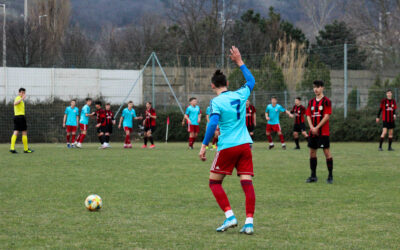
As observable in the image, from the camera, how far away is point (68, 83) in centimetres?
3111

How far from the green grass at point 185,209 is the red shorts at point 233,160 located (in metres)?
0.71

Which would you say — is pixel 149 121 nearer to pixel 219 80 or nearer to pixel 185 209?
pixel 185 209

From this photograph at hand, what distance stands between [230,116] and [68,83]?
25810 mm

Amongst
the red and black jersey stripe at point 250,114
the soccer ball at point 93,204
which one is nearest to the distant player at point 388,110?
the red and black jersey stripe at point 250,114

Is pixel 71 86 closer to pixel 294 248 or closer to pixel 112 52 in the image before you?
pixel 112 52

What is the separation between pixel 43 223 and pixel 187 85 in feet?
82.1

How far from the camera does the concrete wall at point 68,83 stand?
29.6 m

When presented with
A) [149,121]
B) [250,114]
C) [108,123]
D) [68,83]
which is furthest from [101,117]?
[68,83]

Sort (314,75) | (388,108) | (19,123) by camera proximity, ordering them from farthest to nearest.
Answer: (314,75), (388,108), (19,123)

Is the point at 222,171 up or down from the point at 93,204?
up

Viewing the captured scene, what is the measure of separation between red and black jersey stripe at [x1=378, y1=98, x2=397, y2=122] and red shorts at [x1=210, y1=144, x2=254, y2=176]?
48.3 feet

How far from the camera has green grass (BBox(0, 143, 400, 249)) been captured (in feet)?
19.5

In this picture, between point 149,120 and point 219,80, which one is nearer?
point 219,80

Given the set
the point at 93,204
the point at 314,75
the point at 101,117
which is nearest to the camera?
the point at 93,204
